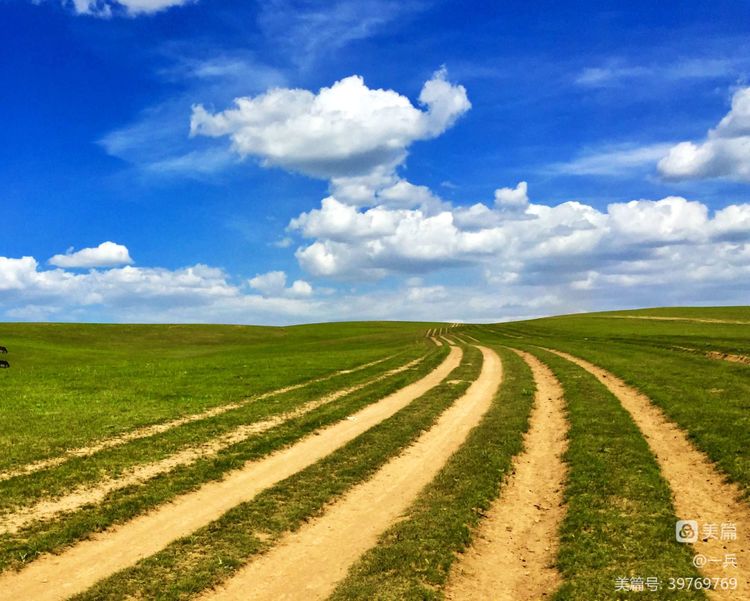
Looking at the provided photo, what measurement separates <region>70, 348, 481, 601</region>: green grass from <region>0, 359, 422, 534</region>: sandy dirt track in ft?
14.2

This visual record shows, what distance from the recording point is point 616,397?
27109 millimetres

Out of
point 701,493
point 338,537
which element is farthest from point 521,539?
point 701,493

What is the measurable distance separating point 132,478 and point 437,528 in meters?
9.98

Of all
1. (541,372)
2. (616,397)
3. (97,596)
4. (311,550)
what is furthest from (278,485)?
(541,372)

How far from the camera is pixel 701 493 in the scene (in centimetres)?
1405

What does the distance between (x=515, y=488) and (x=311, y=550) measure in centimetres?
653

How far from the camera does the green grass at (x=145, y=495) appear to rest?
1166 cm

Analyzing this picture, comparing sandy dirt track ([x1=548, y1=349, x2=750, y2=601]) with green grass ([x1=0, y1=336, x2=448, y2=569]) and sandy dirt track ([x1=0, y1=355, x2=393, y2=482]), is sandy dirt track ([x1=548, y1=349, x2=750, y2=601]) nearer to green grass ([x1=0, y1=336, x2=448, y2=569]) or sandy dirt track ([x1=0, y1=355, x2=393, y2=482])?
green grass ([x1=0, y1=336, x2=448, y2=569])

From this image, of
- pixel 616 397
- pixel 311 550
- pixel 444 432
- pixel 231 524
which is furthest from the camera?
pixel 616 397

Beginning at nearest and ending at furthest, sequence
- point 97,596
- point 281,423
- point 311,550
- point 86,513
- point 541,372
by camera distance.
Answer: point 97,596 → point 311,550 → point 86,513 → point 281,423 → point 541,372

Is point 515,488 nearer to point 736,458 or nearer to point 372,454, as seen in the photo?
point 372,454

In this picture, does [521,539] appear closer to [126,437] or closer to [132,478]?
[132,478]

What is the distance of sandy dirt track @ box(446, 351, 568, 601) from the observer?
385 inches

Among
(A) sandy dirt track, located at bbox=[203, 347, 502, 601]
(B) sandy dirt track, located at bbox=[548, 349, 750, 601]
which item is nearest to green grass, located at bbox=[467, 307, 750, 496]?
(B) sandy dirt track, located at bbox=[548, 349, 750, 601]
